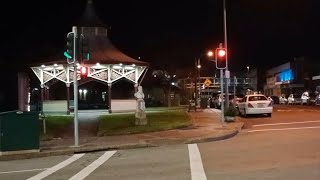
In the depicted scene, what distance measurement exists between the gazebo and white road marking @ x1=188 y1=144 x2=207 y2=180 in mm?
22796

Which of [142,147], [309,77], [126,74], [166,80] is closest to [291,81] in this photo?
[309,77]

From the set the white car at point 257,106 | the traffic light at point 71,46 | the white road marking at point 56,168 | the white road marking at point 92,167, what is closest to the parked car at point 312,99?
the white car at point 257,106

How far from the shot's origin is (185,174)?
39.1ft

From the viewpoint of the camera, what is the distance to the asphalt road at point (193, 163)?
38.7ft

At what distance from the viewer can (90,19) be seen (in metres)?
43.4

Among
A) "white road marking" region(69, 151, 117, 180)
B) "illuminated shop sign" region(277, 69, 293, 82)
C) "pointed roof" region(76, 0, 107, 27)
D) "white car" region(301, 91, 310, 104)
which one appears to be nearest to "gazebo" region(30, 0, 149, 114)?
"pointed roof" region(76, 0, 107, 27)

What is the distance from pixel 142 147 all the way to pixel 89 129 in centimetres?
965

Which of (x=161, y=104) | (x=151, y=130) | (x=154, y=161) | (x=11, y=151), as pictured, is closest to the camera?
(x=154, y=161)

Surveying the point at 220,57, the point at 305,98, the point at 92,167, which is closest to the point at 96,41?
the point at 220,57

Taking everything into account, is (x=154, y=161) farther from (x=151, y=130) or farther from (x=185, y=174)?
(x=151, y=130)

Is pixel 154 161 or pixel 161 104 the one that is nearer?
pixel 154 161

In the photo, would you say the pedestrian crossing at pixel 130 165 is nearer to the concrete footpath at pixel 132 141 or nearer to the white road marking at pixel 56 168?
the white road marking at pixel 56 168

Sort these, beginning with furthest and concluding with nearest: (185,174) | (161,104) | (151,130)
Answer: (161,104)
(151,130)
(185,174)

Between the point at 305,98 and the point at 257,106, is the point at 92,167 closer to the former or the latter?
the point at 257,106
